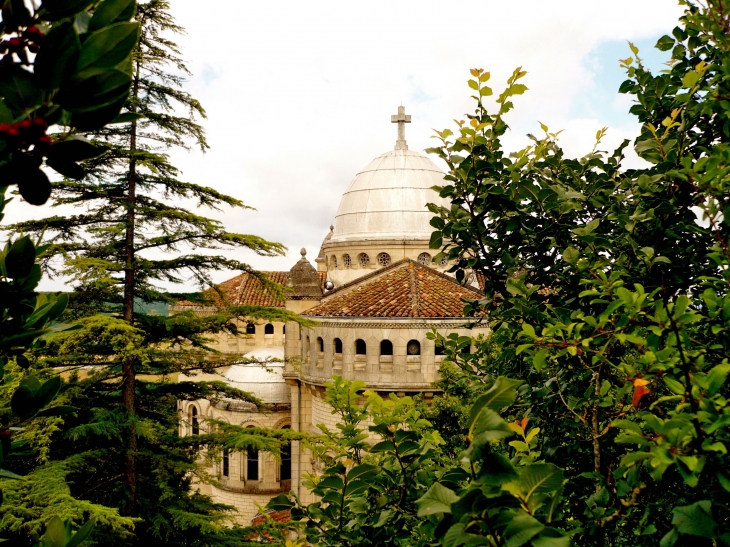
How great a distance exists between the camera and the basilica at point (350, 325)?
14.2m

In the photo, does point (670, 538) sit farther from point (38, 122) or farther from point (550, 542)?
point (38, 122)

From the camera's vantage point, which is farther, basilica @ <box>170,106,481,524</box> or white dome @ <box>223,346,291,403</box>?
white dome @ <box>223,346,291,403</box>

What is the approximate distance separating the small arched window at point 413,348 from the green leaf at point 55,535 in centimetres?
1305

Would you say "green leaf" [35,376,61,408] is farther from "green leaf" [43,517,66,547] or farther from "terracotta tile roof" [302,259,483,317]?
"terracotta tile roof" [302,259,483,317]

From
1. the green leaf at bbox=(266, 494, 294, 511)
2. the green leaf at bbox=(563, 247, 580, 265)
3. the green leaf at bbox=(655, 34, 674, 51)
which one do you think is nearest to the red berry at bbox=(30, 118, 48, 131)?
the green leaf at bbox=(266, 494, 294, 511)

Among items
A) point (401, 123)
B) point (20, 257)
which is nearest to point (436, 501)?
point (20, 257)

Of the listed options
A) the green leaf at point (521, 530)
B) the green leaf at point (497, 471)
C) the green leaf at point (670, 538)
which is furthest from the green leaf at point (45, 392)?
the green leaf at point (670, 538)

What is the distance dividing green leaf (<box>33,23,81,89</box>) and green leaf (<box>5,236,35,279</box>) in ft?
1.68

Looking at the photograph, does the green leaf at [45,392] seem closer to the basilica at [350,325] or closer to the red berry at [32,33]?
the red berry at [32,33]

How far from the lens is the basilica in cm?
1423

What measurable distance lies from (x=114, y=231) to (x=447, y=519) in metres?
8.37

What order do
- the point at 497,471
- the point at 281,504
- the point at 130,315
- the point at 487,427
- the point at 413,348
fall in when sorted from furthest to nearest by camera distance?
the point at 413,348
the point at 130,315
the point at 281,504
the point at 497,471
the point at 487,427

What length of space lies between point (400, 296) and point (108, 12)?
14.8 meters

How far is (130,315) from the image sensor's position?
30.2 feet
